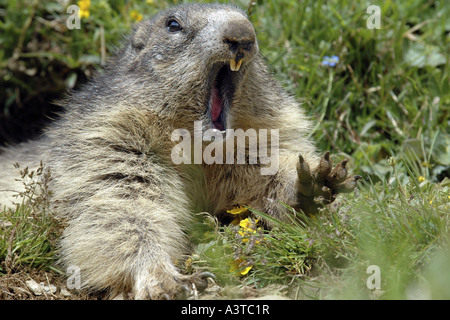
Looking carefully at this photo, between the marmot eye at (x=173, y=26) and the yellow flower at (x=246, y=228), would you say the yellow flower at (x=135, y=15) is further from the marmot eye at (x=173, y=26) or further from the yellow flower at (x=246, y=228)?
the yellow flower at (x=246, y=228)

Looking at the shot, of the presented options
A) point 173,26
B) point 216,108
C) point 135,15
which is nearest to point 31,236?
point 216,108

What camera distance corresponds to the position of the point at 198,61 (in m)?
3.87

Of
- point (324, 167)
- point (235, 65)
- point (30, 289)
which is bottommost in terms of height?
point (30, 289)

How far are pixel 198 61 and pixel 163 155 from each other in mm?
812

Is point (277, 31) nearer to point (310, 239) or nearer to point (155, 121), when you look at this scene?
point (155, 121)

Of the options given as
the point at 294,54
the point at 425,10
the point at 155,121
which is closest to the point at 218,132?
the point at 155,121

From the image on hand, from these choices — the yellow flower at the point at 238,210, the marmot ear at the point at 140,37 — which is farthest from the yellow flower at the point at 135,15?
the yellow flower at the point at 238,210

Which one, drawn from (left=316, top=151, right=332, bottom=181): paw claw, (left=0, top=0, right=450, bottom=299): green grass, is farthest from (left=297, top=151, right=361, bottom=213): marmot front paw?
(left=0, top=0, right=450, bottom=299): green grass

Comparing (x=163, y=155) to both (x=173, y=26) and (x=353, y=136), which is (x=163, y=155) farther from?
(x=353, y=136)

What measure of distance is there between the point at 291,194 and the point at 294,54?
235 cm

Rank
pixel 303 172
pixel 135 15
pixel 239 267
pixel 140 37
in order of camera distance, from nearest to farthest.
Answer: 1. pixel 239 267
2. pixel 303 172
3. pixel 140 37
4. pixel 135 15

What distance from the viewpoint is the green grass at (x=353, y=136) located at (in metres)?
3.15

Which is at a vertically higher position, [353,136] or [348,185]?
[353,136]

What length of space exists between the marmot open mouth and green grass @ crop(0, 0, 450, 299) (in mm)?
807
